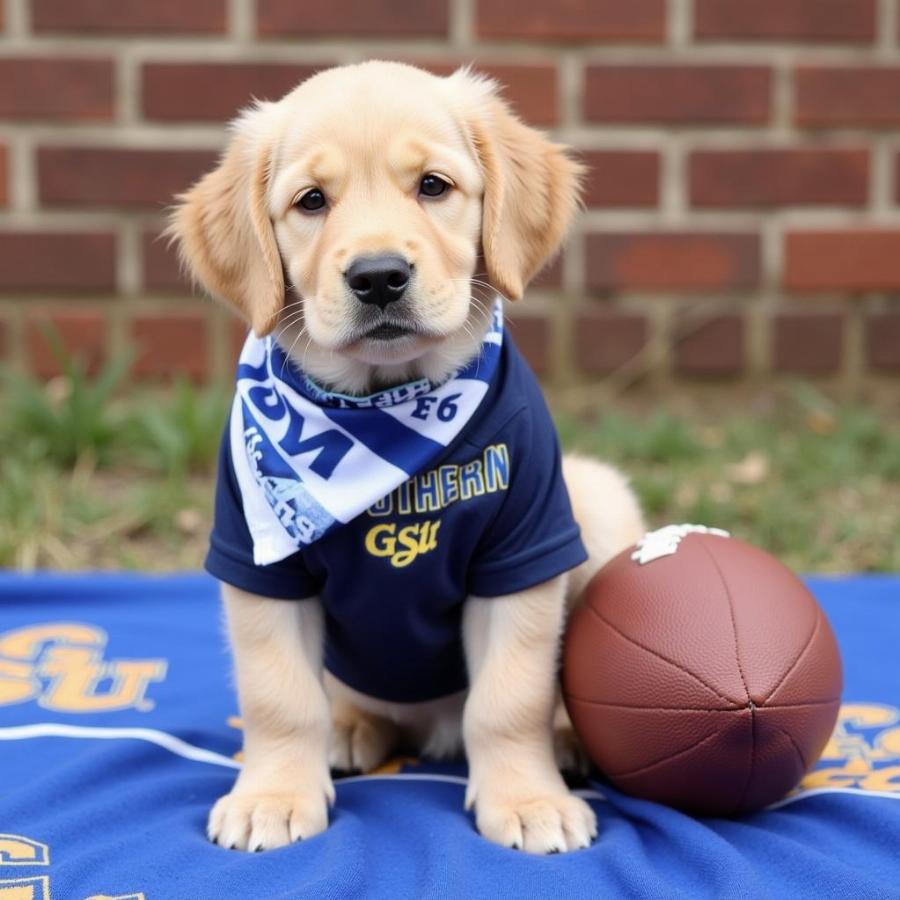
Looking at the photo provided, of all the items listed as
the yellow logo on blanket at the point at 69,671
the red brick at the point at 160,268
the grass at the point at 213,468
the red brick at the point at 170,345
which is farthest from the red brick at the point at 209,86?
the yellow logo on blanket at the point at 69,671

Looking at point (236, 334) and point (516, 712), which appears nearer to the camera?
point (516, 712)

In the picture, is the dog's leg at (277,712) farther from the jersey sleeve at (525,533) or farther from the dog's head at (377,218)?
the dog's head at (377,218)

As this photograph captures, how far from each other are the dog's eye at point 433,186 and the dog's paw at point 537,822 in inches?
48.5

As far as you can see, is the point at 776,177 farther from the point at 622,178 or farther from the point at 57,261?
the point at 57,261

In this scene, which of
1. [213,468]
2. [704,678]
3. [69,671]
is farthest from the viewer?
[213,468]

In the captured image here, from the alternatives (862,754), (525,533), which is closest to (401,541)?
(525,533)

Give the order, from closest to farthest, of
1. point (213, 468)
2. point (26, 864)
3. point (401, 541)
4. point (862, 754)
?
point (26, 864) → point (401, 541) → point (862, 754) → point (213, 468)

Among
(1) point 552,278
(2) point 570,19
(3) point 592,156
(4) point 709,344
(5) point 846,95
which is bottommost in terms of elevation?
(4) point 709,344

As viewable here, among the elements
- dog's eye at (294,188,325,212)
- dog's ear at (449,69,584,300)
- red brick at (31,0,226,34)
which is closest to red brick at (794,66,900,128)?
red brick at (31,0,226,34)

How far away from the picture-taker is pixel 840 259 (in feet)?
17.9

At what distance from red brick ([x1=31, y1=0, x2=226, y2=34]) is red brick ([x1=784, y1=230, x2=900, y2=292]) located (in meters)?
2.51

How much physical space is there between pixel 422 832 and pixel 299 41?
365 cm

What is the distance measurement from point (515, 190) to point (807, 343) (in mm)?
3001

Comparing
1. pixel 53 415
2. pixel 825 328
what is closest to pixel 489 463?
pixel 53 415
